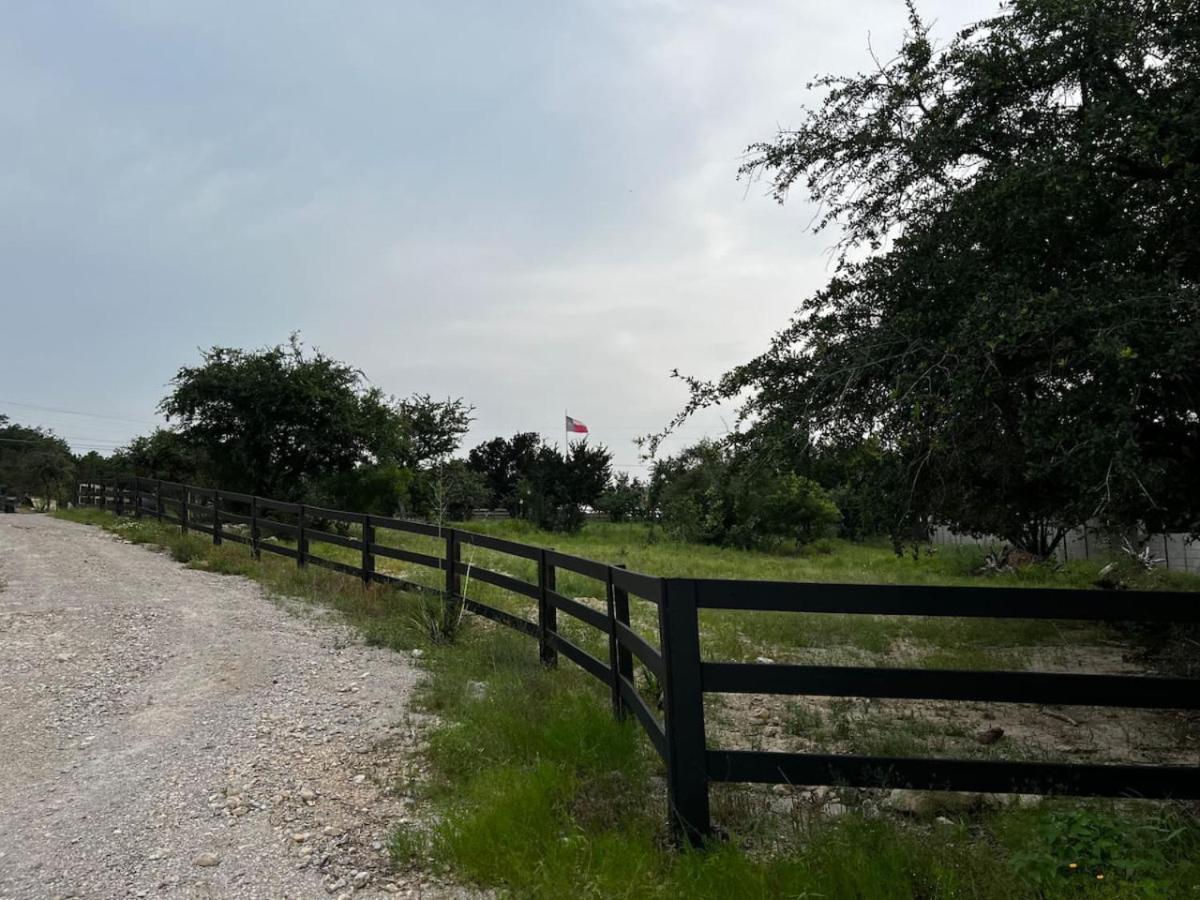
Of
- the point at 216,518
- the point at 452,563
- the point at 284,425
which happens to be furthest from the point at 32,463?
the point at 452,563

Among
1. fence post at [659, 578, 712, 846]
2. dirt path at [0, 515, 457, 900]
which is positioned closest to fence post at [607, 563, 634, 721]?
dirt path at [0, 515, 457, 900]

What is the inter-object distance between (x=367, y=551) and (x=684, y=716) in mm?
8562

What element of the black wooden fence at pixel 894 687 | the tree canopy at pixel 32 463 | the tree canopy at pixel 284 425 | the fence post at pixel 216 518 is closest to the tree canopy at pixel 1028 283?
the black wooden fence at pixel 894 687

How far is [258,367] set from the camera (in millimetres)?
24250

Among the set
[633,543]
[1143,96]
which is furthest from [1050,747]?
[633,543]

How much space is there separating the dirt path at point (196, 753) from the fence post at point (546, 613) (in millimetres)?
1172

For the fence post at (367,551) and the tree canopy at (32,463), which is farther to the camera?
the tree canopy at (32,463)

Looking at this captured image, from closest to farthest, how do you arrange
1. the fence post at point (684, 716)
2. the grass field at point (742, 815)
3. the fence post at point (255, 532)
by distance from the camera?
the grass field at point (742, 815) → the fence post at point (684, 716) → the fence post at point (255, 532)

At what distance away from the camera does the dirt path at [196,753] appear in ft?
12.4

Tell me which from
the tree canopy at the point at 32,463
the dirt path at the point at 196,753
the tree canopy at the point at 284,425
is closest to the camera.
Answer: the dirt path at the point at 196,753

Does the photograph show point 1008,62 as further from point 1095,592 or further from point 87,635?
point 87,635

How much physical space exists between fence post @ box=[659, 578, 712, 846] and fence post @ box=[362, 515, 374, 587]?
835cm

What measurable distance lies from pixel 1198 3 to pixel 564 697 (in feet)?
23.5

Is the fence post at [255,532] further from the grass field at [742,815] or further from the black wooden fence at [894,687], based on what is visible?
the black wooden fence at [894,687]
